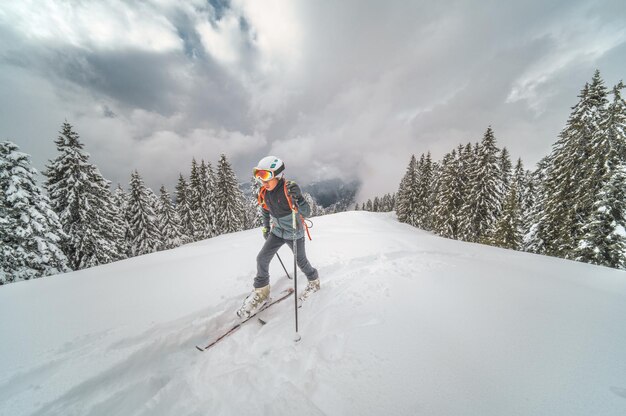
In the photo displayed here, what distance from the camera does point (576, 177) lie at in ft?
49.9

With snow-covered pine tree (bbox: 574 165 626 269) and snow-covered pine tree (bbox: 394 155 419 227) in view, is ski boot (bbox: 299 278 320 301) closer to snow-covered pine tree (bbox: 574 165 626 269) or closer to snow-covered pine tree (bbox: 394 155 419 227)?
snow-covered pine tree (bbox: 574 165 626 269)

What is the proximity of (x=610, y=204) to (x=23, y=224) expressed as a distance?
34.8m

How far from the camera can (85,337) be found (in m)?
3.62

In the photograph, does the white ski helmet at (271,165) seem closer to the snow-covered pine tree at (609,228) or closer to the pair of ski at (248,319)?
the pair of ski at (248,319)

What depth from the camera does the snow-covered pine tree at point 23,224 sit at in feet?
43.2

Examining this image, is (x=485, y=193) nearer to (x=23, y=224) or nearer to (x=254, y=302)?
(x=254, y=302)

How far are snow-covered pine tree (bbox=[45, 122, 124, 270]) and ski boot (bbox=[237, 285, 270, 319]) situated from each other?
70.3ft

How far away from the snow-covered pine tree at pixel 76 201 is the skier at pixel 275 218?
70.9 feet

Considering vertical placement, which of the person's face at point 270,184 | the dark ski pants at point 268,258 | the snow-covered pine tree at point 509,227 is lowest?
the snow-covered pine tree at point 509,227

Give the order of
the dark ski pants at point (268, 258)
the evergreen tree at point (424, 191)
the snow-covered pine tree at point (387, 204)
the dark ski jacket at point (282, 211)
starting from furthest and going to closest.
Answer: the snow-covered pine tree at point (387, 204), the evergreen tree at point (424, 191), the dark ski pants at point (268, 258), the dark ski jacket at point (282, 211)

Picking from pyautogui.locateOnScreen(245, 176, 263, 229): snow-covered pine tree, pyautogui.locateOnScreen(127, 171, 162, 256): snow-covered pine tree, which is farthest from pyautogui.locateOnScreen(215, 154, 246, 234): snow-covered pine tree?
pyautogui.locateOnScreen(127, 171, 162, 256): snow-covered pine tree

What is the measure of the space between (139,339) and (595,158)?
2398 centimetres

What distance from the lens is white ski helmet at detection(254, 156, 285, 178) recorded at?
4137 mm

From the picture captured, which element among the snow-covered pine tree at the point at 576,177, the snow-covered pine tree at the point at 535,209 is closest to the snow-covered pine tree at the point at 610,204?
the snow-covered pine tree at the point at 576,177
